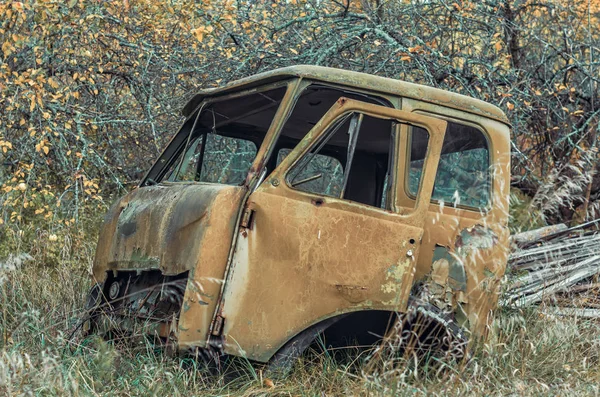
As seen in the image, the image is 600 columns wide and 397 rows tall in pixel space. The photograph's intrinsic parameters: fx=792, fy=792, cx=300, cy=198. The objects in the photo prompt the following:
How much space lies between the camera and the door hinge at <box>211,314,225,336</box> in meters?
3.89

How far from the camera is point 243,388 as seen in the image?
157 inches

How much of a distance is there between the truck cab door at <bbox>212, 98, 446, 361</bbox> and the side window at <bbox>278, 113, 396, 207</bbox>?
0.02 meters

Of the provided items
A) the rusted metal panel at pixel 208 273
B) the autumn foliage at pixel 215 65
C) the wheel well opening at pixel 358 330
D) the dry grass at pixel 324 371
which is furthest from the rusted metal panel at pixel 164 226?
the autumn foliage at pixel 215 65

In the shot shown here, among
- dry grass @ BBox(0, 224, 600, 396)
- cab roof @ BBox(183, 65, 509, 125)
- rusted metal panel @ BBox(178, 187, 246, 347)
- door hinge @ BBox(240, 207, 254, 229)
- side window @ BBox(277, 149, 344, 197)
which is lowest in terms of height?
dry grass @ BBox(0, 224, 600, 396)

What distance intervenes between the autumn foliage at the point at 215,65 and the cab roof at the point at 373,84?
2.66m

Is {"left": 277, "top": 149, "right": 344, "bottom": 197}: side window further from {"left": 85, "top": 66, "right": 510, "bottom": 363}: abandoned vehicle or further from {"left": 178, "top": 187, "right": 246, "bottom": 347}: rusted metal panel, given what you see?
{"left": 178, "top": 187, "right": 246, "bottom": 347}: rusted metal panel

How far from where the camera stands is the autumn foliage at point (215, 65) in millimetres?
7258

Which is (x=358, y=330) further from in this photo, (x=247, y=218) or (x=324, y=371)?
(x=247, y=218)

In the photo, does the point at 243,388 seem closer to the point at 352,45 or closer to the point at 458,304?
the point at 458,304

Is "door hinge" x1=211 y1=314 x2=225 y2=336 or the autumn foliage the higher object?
the autumn foliage

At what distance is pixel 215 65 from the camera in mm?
8461

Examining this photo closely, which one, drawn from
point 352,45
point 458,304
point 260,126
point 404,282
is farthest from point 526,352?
point 352,45

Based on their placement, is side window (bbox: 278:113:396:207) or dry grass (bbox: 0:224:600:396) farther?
side window (bbox: 278:113:396:207)

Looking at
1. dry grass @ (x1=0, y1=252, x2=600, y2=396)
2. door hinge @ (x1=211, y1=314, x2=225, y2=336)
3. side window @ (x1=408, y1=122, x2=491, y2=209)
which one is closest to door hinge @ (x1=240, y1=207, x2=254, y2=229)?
door hinge @ (x1=211, y1=314, x2=225, y2=336)
